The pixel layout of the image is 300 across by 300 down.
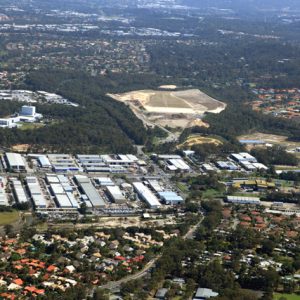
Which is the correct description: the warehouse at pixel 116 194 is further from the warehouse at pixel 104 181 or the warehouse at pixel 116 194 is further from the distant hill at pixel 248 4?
the distant hill at pixel 248 4

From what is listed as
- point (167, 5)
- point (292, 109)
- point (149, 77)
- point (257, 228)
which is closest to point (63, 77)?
point (149, 77)

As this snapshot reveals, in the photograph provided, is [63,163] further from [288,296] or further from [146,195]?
[288,296]

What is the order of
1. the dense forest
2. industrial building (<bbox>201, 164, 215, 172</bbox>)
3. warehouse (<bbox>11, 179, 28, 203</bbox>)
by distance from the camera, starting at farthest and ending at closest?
the dense forest < industrial building (<bbox>201, 164, 215, 172</bbox>) < warehouse (<bbox>11, 179, 28, 203</bbox>)

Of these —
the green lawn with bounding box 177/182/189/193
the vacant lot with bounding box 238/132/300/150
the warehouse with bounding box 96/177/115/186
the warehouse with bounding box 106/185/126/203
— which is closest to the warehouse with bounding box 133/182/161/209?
the warehouse with bounding box 106/185/126/203

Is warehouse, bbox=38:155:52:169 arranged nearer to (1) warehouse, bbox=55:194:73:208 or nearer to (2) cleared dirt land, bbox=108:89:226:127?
(1) warehouse, bbox=55:194:73:208

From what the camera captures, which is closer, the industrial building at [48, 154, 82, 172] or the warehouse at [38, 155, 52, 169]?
the industrial building at [48, 154, 82, 172]

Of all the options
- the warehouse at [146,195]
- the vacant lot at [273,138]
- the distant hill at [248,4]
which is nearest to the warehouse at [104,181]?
the warehouse at [146,195]
